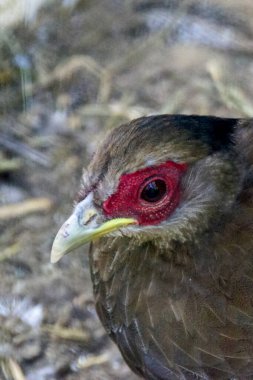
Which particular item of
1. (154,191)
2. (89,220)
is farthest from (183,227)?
(89,220)

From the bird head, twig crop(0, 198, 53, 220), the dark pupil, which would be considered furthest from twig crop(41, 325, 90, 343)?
the dark pupil

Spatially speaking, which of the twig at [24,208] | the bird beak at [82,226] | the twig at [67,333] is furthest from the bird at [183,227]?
the twig at [24,208]

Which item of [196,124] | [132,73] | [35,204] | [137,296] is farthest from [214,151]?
[132,73]

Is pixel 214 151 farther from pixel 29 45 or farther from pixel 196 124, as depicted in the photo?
pixel 29 45

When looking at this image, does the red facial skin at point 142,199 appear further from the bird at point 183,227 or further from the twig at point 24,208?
the twig at point 24,208

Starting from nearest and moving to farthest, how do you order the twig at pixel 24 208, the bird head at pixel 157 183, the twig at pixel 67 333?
the bird head at pixel 157 183 → the twig at pixel 67 333 → the twig at pixel 24 208

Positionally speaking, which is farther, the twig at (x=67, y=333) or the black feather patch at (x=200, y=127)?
the twig at (x=67, y=333)

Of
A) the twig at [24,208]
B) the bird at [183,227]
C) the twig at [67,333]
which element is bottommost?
the bird at [183,227]

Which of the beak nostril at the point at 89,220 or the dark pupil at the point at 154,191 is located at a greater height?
the beak nostril at the point at 89,220
